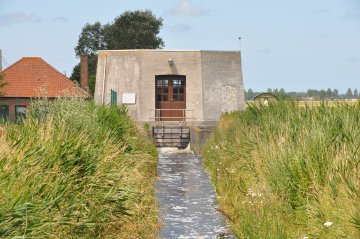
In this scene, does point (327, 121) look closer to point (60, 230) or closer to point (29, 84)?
point (60, 230)

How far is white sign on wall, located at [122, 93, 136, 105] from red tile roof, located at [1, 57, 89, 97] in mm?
4494

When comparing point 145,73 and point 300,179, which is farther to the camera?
point 145,73

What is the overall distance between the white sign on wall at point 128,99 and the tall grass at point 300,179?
18.7m

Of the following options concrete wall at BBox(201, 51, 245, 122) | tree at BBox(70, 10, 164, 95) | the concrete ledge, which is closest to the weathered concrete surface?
the concrete ledge

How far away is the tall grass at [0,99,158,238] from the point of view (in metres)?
5.35

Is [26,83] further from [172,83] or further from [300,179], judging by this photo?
[300,179]

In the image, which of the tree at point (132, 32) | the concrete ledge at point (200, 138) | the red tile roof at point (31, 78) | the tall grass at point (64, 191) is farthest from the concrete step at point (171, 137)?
the tree at point (132, 32)

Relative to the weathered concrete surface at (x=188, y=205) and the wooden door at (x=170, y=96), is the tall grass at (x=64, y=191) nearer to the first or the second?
the weathered concrete surface at (x=188, y=205)

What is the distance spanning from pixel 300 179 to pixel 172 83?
2401 centimetres

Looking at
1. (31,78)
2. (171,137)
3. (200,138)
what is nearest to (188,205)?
(200,138)

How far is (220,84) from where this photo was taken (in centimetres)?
3186

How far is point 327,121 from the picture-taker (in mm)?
9828

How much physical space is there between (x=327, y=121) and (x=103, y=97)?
74.7 ft

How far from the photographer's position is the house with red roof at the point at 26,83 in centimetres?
3462
